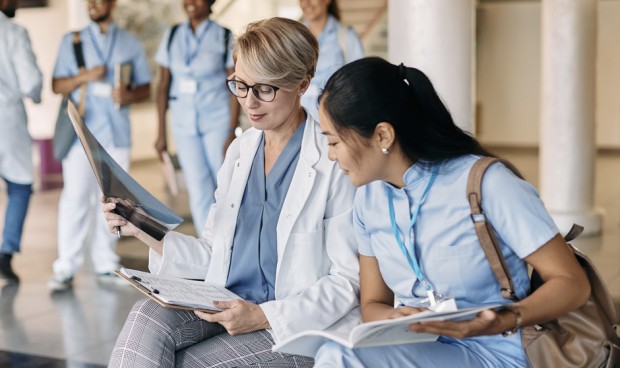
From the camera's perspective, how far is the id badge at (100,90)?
604 centimetres

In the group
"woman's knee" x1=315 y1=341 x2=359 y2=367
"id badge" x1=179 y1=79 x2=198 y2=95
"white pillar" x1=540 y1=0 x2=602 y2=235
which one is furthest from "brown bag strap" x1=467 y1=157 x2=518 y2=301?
"white pillar" x1=540 y1=0 x2=602 y2=235

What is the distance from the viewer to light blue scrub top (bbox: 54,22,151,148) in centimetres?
604

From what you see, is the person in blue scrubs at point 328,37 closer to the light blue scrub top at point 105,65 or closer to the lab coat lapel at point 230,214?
the light blue scrub top at point 105,65

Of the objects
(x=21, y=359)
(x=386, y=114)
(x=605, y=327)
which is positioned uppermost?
(x=386, y=114)

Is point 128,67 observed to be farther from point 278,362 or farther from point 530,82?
point 530,82

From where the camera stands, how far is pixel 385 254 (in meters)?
2.32

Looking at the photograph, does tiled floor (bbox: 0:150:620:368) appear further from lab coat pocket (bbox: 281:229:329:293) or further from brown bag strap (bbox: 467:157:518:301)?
brown bag strap (bbox: 467:157:518:301)

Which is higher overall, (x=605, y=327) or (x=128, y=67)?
(x=128, y=67)

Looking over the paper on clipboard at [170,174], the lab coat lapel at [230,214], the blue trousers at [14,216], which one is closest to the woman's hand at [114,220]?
the lab coat lapel at [230,214]

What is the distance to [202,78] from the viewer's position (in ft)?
20.9

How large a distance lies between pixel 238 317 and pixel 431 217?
576 mm

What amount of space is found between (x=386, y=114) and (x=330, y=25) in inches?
161

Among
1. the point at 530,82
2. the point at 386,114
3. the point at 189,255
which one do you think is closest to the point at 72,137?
the point at 189,255

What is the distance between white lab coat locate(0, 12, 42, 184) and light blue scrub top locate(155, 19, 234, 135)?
920 millimetres
